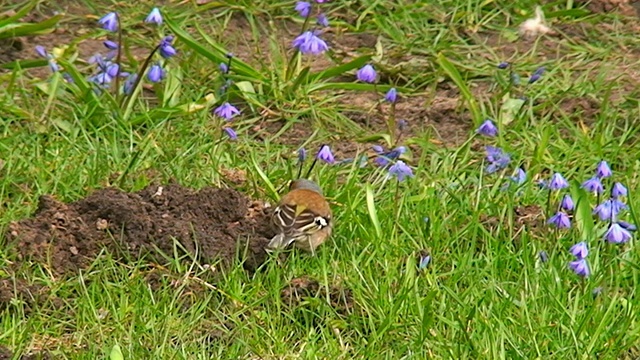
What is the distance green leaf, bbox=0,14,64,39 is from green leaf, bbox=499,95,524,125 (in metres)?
2.60

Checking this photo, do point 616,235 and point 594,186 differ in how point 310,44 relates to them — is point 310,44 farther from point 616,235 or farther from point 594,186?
point 616,235

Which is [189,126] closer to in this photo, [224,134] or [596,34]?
[224,134]

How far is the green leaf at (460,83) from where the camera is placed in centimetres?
721

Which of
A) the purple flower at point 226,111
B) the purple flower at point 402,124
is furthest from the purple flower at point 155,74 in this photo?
the purple flower at point 402,124

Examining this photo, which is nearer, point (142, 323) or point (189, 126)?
point (142, 323)

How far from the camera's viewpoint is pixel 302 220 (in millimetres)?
5727

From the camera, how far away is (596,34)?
8195 mm

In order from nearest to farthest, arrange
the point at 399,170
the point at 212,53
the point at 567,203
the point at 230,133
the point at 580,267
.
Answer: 1. the point at 580,267
2. the point at 567,203
3. the point at 399,170
4. the point at 230,133
5. the point at 212,53

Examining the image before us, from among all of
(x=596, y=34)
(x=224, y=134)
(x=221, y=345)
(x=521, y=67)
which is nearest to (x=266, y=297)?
(x=221, y=345)

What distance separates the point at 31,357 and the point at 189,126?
2.20 meters

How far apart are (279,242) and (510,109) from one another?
200cm

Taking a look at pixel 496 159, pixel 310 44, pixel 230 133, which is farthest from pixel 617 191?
pixel 230 133

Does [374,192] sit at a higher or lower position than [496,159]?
lower

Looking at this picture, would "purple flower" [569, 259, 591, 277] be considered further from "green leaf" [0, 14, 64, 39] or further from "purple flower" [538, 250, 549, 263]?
"green leaf" [0, 14, 64, 39]
